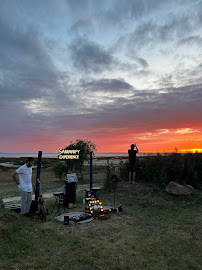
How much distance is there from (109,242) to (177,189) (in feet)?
25.3

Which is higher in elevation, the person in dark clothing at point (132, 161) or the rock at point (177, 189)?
the person in dark clothing at point (132, 161)

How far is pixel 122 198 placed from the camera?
1256cm

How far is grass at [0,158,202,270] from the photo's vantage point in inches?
215

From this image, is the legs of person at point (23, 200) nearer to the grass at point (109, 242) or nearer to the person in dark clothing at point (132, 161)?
the grass at point (109, 242)

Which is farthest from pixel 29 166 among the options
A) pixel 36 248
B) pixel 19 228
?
pixel 36 248

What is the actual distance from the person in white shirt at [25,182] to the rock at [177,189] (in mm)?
8520

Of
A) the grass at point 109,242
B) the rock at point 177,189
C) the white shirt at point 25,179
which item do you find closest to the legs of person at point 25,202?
the white shirt at point 25,179

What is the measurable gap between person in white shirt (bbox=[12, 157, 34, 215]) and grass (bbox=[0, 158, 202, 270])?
1.86ft

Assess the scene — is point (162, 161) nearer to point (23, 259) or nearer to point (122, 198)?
point (122, 198)

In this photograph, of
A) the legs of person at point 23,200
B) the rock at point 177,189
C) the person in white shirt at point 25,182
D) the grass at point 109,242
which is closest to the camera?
the grass at point 109,242

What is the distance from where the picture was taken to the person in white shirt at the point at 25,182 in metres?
8.79

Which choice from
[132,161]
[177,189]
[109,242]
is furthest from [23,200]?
[177,189]

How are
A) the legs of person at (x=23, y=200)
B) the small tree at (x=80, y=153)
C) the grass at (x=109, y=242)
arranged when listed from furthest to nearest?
1. the small tree at (x=80, y=153)
2. the legs of person at (x=23, y=200)
3. the grass at (x=109, y=242)

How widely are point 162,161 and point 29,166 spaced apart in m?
9.90
